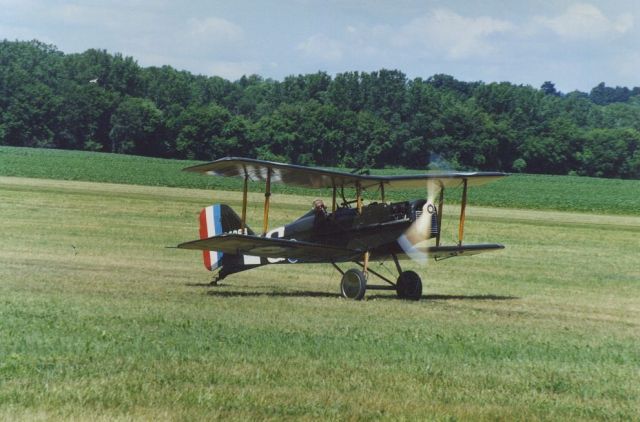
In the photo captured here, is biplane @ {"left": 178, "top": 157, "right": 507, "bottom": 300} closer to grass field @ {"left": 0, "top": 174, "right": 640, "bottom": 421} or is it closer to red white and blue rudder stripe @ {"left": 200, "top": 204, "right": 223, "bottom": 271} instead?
grass field @ {"left": 0, "top": 174, "right": 640, "bottom": 421}

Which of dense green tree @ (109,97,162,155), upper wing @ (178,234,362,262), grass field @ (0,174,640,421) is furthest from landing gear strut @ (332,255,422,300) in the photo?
dense green tree @ (109,97,162,155)

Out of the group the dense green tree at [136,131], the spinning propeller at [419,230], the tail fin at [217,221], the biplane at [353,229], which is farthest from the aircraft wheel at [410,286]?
the dense green tree at [136,131]

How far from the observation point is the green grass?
5231cm

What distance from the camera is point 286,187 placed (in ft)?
172

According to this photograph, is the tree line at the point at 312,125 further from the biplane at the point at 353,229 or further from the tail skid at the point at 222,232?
the biplane at the point at 353,229

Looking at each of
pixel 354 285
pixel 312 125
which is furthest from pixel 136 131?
pixel 354 285

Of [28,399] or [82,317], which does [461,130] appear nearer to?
[82,317]

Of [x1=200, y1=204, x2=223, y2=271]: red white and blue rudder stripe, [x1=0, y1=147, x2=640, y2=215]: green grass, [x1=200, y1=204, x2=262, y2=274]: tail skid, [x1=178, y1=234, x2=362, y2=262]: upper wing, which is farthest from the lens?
[x1=0, y1=147, x2=640, y2=215]: green grass

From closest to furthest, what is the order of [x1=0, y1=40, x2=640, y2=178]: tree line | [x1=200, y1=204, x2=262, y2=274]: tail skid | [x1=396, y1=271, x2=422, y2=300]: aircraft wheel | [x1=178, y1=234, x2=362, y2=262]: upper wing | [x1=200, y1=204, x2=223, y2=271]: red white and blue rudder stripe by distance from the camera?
[x1=178, y1=234, x2=362, y2=262]: upper wing < [x1=396, y1=271, x2=422, y2=300]: aircraft wheel < [x1=200, y1=204, x2=262, y2=274]: tail skid < [x1=200, y1=204, x2=223, y2=271]: red white and blue rudder stripe < [x1=0, y1=40, x2=640, y2=178]: tree line

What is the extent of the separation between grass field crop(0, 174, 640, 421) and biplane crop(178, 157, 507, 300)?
620 mm

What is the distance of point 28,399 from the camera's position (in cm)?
672

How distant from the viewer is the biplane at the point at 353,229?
49.4 ft

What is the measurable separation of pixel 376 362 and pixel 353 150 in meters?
57.0

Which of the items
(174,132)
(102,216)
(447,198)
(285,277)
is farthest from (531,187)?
(285,277)
